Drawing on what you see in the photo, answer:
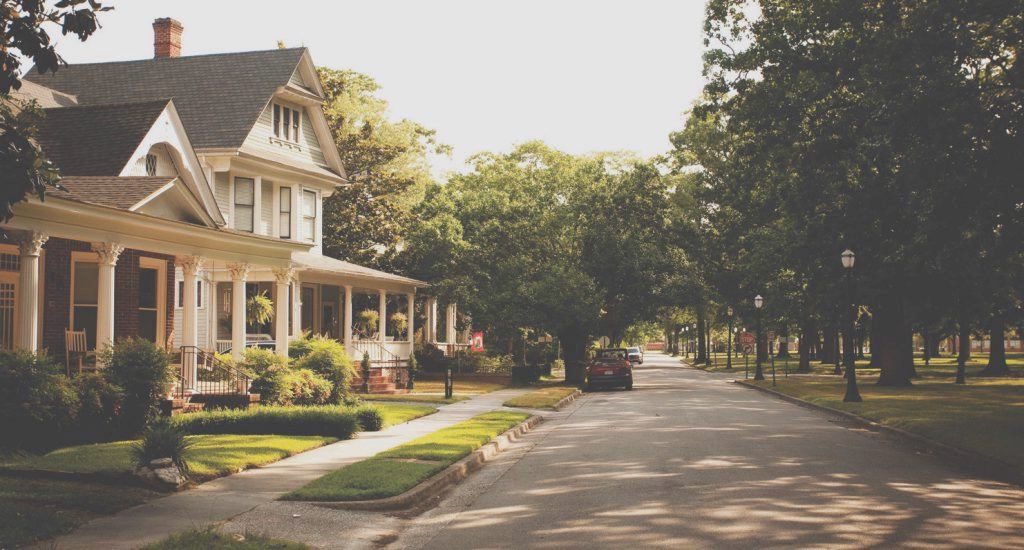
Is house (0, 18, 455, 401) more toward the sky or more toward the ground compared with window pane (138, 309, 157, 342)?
more toward the sky

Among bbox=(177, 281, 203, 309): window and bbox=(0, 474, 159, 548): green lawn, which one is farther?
bbox=(177, 281, 203, 309): window

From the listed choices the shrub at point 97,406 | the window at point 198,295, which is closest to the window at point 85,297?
the shrub at point 97,406

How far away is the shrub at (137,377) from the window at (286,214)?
15.9 meters

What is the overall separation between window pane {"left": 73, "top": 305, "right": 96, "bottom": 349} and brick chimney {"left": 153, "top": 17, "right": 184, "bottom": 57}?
58.0 ft

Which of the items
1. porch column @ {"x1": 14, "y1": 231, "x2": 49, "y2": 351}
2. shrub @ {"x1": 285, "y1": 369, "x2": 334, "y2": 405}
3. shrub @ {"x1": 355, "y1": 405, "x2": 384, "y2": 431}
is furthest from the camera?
shrub @ {"x1": 285, "y1": 369, "x2": 334, "y2": 405}

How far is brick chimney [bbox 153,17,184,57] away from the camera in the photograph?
36125 millimetres

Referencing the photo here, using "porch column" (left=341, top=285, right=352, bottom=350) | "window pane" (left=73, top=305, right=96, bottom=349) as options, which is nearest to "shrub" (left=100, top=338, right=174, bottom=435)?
"window pane" (left=73, top=305, right=96, bottom=349)

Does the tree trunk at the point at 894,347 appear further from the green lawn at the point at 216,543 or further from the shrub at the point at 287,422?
the green lawn at the point at 216,543

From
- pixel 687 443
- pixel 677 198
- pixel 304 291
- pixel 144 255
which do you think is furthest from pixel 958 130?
pixel 677 198

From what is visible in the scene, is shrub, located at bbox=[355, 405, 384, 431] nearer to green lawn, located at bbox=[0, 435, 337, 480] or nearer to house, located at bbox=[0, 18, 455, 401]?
green lawn, located at bbox=[0, 435, 337, 480]

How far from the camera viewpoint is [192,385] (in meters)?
21.2

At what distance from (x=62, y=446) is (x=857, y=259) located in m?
29.7

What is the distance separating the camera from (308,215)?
34031 mm

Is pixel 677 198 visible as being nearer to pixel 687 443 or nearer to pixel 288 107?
pixel 288 107
